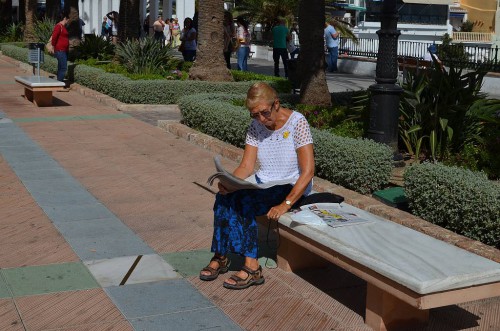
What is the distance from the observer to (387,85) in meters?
8.52

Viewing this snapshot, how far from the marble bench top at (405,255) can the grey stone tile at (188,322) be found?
0.76 metres

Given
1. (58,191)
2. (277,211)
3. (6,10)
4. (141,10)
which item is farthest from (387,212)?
(6,10)

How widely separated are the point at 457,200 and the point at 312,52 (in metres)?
7.08

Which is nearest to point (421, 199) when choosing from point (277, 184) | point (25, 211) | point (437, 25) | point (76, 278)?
point (277, 184)

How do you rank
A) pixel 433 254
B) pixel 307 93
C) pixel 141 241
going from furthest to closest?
1. pixel 307 93
2. pixel 141 241
3. pixel 433 254

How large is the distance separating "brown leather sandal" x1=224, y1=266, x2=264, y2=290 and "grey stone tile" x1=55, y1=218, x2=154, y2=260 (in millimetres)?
1047

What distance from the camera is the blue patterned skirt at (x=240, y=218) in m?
5.57

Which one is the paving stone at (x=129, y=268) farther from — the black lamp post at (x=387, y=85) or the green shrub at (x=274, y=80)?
the green shrub at (x=274, y=80)

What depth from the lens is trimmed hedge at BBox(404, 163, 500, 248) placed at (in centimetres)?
609

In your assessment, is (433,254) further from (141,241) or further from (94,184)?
(94,184)

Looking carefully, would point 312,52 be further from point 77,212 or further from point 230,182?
point 230,182

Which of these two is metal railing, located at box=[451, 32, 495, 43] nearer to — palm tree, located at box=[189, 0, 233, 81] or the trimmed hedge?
palm tree, located at box=[189, 0, 233, 81]

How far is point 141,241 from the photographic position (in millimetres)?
6703

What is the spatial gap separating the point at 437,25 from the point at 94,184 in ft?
154
